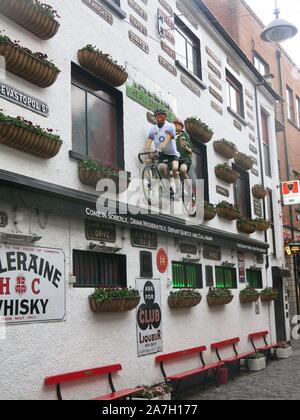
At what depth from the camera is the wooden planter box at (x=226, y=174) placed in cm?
1538

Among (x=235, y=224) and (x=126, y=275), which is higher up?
(x=235, y=224)

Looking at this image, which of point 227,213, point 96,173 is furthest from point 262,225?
point 96,173

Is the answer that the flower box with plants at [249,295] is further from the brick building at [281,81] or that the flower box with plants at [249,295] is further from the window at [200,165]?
the brick building at [281,81]

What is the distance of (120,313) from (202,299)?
12.8 feet

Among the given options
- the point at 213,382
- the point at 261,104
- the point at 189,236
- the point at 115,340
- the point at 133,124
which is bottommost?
the point at 213,382

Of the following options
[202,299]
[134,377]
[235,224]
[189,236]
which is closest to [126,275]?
[134,377]

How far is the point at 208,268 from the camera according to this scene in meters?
14.1

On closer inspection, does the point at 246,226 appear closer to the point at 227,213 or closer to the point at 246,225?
the point at 246,225

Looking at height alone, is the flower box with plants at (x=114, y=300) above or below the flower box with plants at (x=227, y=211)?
below

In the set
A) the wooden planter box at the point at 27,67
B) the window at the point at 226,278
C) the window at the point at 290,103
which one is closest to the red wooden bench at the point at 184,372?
the window at the point at 226,278

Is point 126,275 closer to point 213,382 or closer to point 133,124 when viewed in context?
point 133,124

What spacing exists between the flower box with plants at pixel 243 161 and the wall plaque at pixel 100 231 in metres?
7.86

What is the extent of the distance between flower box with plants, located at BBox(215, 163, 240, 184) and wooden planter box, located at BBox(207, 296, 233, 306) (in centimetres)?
322

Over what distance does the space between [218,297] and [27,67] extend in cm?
777
